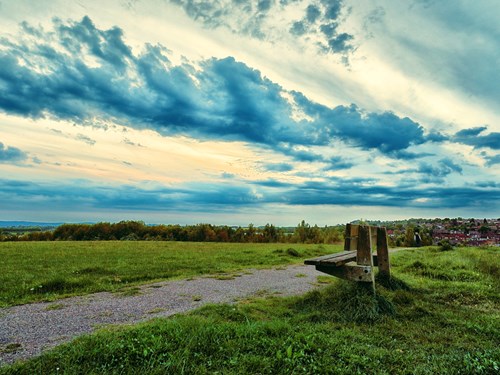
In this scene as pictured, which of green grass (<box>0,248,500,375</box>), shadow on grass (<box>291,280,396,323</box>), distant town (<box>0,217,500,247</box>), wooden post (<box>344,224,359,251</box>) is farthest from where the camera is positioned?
distant town (<box>0,217,500,247</box>)

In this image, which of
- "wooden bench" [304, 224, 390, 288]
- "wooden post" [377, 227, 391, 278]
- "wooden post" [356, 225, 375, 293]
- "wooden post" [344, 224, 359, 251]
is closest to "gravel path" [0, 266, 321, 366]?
"wooden post" [344, 224, 359, 251]

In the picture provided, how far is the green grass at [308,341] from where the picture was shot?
4148 mm

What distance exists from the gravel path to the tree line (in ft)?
108

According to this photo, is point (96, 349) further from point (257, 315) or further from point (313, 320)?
point (313, 320)

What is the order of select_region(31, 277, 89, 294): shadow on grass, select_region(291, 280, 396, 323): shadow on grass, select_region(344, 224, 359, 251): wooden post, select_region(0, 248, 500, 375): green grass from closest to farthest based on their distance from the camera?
select_region(0, 248, 500, 375): green grass, select_region(291, 280, 396, 323): shadow on grass, select_region(344, 224, 359, 251): wooden post, select_region(31, 277, 89, 294): shadow on grass

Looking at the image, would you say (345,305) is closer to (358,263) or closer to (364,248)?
(358,263)

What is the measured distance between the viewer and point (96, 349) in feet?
14.3

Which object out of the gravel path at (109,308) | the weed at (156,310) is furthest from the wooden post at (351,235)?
the weed at (156,310)

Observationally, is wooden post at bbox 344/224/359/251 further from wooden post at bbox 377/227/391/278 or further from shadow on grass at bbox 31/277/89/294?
shadow on grass at bbox 31/277/89/294

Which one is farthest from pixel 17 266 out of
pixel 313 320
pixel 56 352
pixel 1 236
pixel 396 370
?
pixel 1 236

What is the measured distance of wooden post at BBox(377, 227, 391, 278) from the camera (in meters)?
8.91

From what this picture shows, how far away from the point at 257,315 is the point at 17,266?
12985 mm

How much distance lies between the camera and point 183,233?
46.8 meters

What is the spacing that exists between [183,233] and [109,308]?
131 ft
